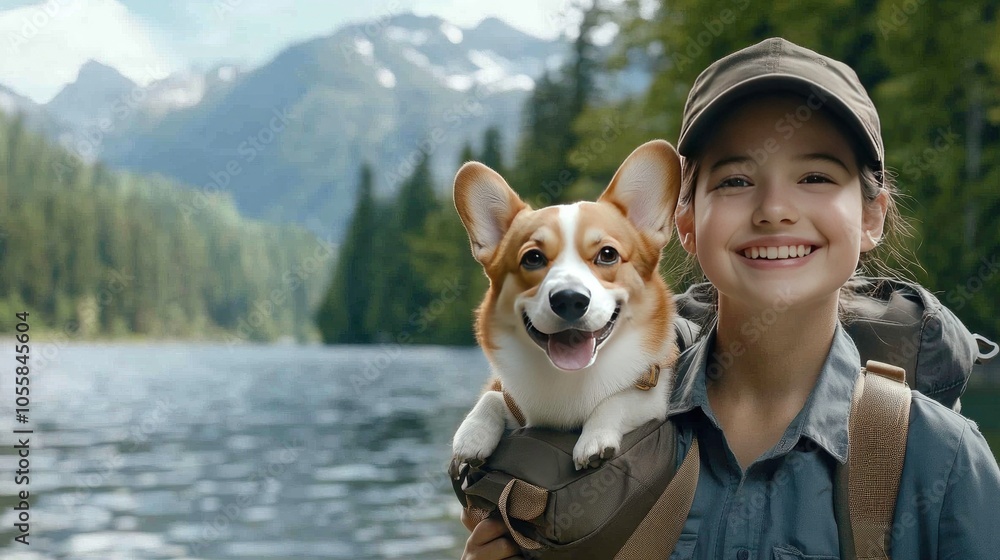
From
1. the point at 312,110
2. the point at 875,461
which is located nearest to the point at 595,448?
the point at 875,461

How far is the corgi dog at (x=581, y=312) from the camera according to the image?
2521 millimetres

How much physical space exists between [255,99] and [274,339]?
234 feet

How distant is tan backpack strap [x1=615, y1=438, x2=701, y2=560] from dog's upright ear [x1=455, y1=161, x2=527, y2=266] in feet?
3.14

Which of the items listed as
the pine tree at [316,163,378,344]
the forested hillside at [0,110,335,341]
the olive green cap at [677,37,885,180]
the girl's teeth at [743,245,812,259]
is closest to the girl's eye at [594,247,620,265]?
the olive green cap at [677,37,885,180]

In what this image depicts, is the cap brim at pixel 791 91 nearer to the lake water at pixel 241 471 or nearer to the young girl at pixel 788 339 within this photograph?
the young girl at pixel 788 339

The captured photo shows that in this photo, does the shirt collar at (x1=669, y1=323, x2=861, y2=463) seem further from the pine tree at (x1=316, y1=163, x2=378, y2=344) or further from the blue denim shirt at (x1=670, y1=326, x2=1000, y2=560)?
the pine tree at (x1=316, y1=163, x2=378, y2=344)

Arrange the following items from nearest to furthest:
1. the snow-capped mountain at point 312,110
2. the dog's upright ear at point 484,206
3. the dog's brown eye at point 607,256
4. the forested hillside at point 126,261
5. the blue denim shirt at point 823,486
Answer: the blue denim shirt at point 823,486 < the dog's brown eye at point 607,256 < the dog's upright ear at point 484,206 < the forested hillside at point 126,261 < the snow-capped mountain at point 312,110

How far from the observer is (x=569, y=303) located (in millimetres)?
2441

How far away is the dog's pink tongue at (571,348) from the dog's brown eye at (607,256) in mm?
215

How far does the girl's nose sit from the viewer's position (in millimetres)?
2178

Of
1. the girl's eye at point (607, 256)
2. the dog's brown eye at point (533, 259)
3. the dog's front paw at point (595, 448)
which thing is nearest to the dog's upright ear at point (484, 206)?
the dog's brown eye at point (533, 259)

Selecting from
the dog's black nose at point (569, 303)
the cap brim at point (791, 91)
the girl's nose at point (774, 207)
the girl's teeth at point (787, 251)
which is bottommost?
the dog's black nose at point (569, 303)

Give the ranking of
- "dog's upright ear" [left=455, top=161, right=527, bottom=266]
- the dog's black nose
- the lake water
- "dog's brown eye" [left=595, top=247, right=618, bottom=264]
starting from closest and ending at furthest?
the dog's black nose → "dog's brown eye" [left=595, top=247, right=618, bottom=264] → "dog's upright ear" [left=455, top=161, right=527, bottom=266] → the lake water

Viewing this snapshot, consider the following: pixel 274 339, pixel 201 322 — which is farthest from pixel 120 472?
pixel 274 339
